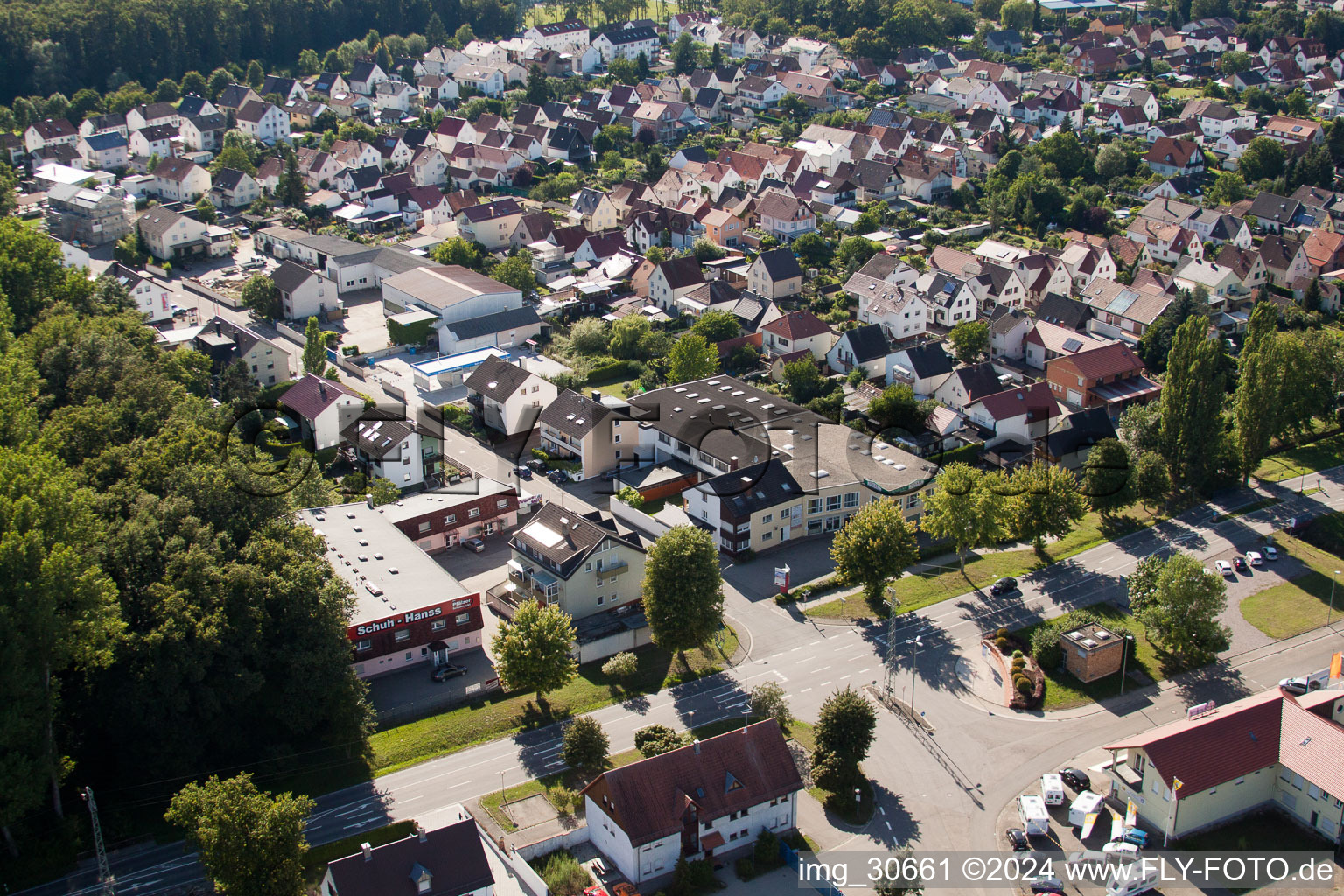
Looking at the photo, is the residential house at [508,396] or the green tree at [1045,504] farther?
the residential house at [508,396]

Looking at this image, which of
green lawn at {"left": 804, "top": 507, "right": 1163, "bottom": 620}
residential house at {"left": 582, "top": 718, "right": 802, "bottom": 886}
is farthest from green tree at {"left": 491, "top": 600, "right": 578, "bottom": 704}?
green lawn at {"left": 804, "top": 507, "right": 1163, "bottom": 620}

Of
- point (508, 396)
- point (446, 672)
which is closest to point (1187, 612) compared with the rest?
point (446, 672)

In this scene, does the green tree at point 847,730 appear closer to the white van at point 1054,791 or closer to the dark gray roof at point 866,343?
the white van at point 1054,791

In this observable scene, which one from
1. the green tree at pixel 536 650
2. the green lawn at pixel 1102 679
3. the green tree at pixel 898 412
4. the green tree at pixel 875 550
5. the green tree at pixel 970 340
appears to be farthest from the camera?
the green tree at pixel 970 340

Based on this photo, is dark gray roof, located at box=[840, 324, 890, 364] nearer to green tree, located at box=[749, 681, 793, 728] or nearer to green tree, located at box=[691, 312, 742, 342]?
green tree, located at box=[691, 312, 742, 342]

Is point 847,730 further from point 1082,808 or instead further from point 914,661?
point 1082,808

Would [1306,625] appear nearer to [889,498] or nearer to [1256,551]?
[1256,551]

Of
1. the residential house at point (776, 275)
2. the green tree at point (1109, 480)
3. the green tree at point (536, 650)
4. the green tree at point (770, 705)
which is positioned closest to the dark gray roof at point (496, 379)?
the green tree at point (536, 650)
